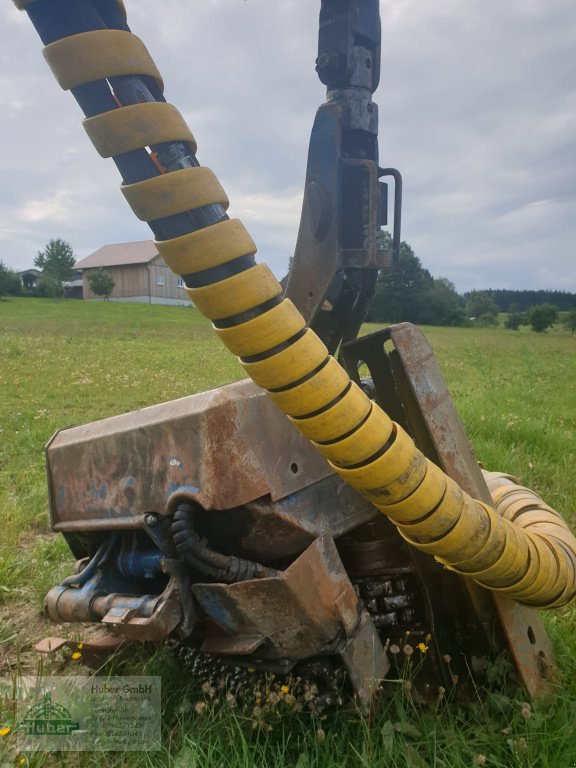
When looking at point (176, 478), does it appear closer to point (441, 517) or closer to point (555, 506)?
point (441, 517)

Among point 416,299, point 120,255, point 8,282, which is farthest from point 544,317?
point 8,282

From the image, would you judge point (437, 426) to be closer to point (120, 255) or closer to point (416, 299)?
point (416, 299)

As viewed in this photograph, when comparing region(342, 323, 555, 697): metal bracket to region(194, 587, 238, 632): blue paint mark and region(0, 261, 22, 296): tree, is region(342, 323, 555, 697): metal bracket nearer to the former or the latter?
region(194, 587, 238, 632): blue paint mark

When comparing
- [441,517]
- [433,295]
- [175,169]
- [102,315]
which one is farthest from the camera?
[433,295]

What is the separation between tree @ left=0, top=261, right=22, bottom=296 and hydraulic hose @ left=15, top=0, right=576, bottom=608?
52731 millimetres

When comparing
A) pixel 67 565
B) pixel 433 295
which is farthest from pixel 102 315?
pixel 67 565

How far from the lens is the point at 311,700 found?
191 centimetres

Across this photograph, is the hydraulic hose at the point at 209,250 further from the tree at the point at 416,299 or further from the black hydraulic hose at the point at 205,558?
the tree at the point at 416,299

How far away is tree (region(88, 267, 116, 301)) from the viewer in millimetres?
51375

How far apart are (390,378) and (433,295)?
48.2 meters

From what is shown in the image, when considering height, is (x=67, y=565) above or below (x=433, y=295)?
below

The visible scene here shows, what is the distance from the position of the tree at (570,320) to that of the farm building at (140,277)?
29.1 m

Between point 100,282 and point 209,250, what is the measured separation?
52640 mm

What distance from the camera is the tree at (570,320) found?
1690 inches
